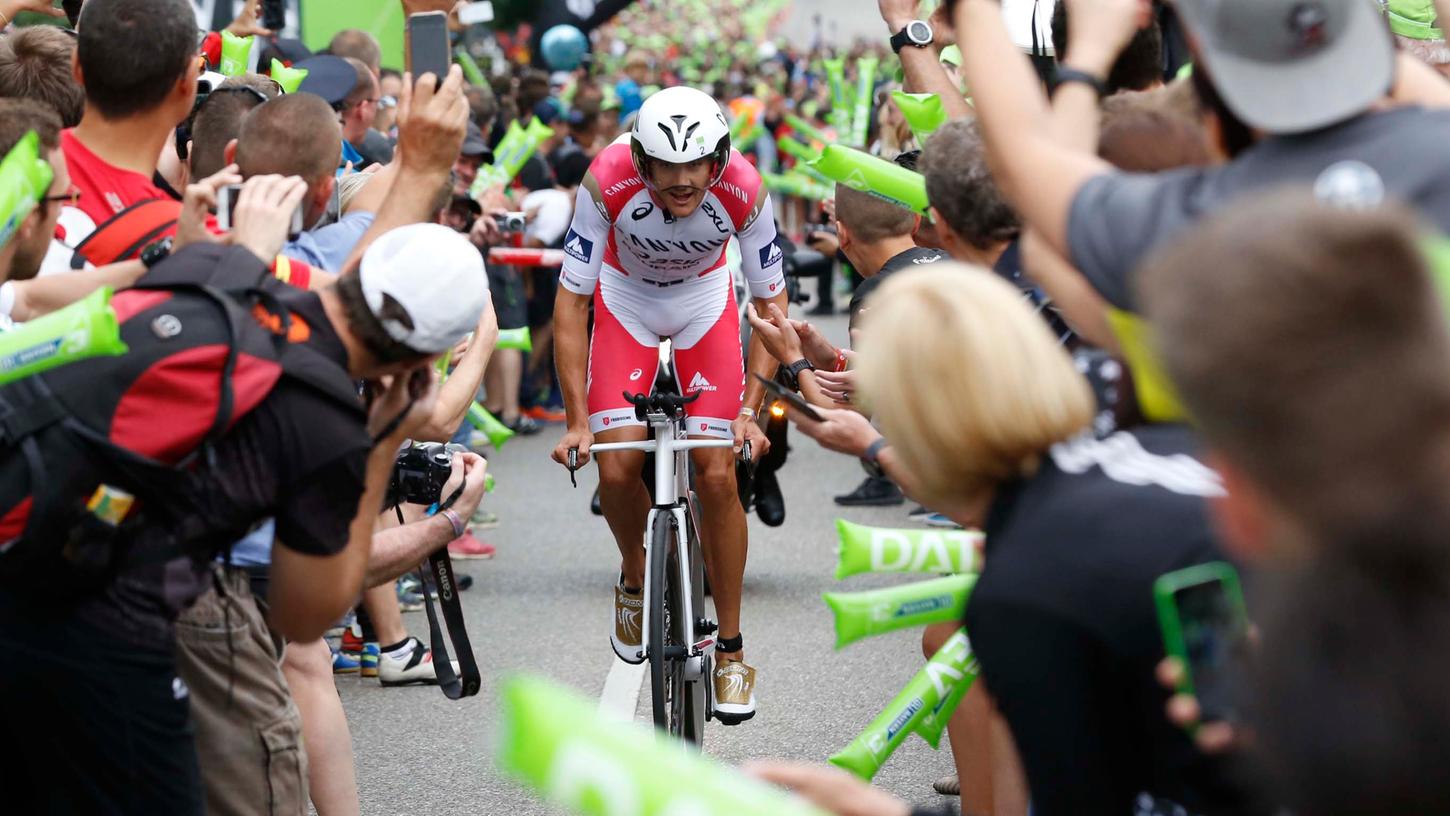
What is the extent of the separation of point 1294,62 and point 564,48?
57.9 ft

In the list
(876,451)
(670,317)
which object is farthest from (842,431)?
(670,317)

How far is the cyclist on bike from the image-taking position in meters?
6.05

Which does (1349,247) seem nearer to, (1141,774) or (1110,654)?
(1110,654)

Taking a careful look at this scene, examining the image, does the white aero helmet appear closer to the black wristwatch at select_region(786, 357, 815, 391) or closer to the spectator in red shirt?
the black wristwatch at select_region(786, 357, 815, 391)

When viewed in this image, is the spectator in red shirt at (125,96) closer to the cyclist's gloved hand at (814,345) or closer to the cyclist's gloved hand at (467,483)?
the cyclist's gloved hand at (467,483)

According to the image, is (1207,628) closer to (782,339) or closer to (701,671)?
(782,339)

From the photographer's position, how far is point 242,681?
341 cm

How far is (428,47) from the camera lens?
370 cm

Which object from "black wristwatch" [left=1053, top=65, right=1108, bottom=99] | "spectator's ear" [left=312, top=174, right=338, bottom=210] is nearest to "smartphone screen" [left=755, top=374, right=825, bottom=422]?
"black wristwatch" [left=1053, top=65, right=1108, bottom=99]

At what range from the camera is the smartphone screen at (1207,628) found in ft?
6.03

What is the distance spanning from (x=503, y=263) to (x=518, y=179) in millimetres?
2391

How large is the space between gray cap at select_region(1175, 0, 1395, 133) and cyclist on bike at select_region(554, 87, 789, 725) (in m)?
3.76

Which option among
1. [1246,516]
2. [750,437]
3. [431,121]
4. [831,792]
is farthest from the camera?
[750,437]

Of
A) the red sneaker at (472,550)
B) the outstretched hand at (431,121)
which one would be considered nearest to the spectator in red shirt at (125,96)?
the outstretched hand at (431,121)
